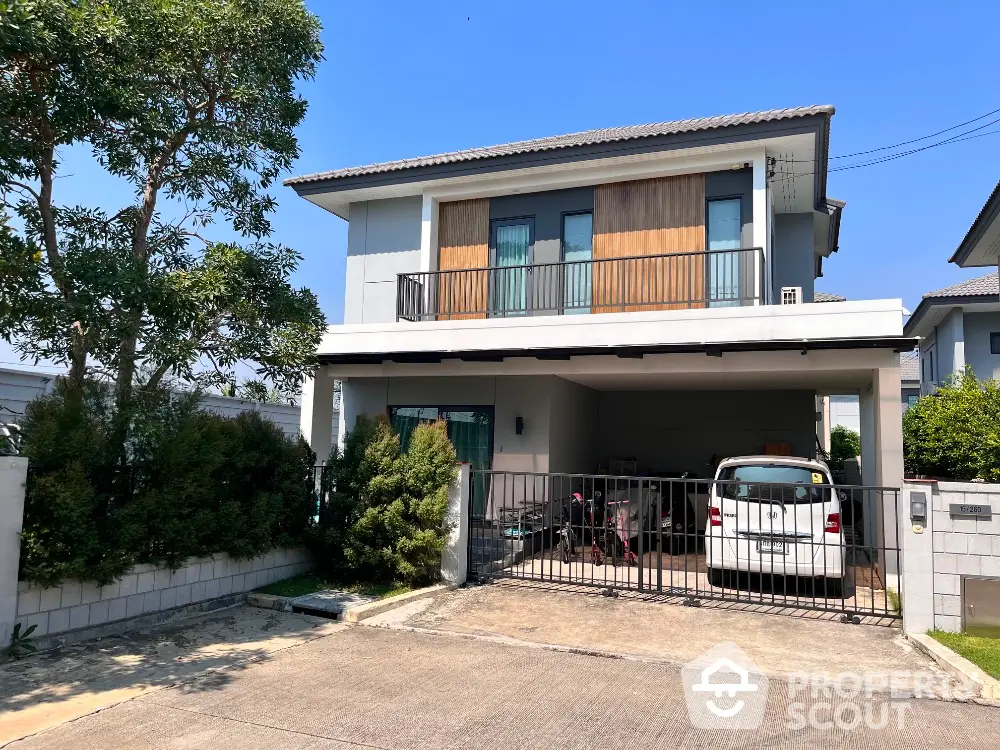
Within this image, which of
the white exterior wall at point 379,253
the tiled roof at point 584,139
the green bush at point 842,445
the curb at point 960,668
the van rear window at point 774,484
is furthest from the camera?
the green bush at point 842,445

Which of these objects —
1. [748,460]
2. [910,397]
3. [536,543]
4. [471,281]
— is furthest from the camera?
[910,397]

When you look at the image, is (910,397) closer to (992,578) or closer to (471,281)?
(471,281)

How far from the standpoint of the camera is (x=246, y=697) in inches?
189

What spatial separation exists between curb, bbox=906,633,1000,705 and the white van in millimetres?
1443

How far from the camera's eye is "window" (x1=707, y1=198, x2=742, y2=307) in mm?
11320

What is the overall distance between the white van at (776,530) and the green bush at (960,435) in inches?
65.7

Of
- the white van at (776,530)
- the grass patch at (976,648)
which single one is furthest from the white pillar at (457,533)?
the grass patch at (976,648)

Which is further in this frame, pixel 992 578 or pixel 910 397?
pixel 910 397

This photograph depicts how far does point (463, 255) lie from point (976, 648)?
9.87 metres

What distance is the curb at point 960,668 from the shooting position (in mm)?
4926

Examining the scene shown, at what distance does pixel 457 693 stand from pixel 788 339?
21.7ft

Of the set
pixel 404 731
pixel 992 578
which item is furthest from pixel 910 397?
pixel 404 731

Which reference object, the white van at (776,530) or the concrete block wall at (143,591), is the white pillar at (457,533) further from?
the white van at (776,530)

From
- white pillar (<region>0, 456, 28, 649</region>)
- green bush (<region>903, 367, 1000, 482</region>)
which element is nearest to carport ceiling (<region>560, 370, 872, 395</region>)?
green bush (<region>903, 367, 1000, 482</region>)
